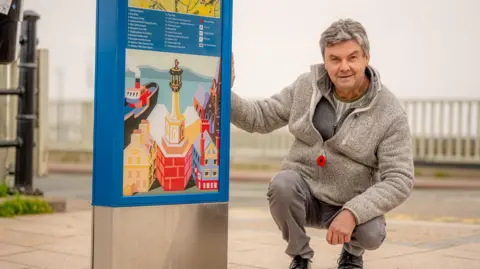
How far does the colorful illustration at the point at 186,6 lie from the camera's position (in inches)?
108

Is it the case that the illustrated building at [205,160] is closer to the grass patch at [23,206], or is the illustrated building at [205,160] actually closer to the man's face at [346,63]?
the man's face at [346,63]

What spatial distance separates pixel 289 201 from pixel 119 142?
34.5 inches

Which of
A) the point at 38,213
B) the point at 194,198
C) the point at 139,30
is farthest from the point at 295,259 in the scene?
the point at 38,213

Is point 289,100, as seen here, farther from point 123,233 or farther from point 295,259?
point 123,233

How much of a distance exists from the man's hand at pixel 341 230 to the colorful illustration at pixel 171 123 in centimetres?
51

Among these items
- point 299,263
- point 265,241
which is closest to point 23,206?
point 265,241

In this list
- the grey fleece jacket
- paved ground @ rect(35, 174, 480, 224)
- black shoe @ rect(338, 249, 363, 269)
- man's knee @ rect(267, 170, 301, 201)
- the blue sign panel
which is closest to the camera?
the blue sign panel

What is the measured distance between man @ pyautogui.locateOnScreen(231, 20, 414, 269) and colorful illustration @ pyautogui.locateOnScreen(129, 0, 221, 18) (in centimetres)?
44

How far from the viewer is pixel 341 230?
290 centimetres

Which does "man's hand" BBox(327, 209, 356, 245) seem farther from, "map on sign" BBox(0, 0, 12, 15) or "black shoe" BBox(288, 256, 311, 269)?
"map on sign" BBox(0, 0, 12, 15)

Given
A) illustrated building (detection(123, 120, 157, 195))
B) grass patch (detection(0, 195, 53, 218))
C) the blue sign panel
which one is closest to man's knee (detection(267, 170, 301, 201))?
the blue sign panel

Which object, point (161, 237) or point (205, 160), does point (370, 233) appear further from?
point (161, 237)

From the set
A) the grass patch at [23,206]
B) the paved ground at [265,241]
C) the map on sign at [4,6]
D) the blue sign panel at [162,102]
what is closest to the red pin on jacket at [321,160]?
the blue sign panel at [162,102]

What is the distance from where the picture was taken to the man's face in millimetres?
3094
